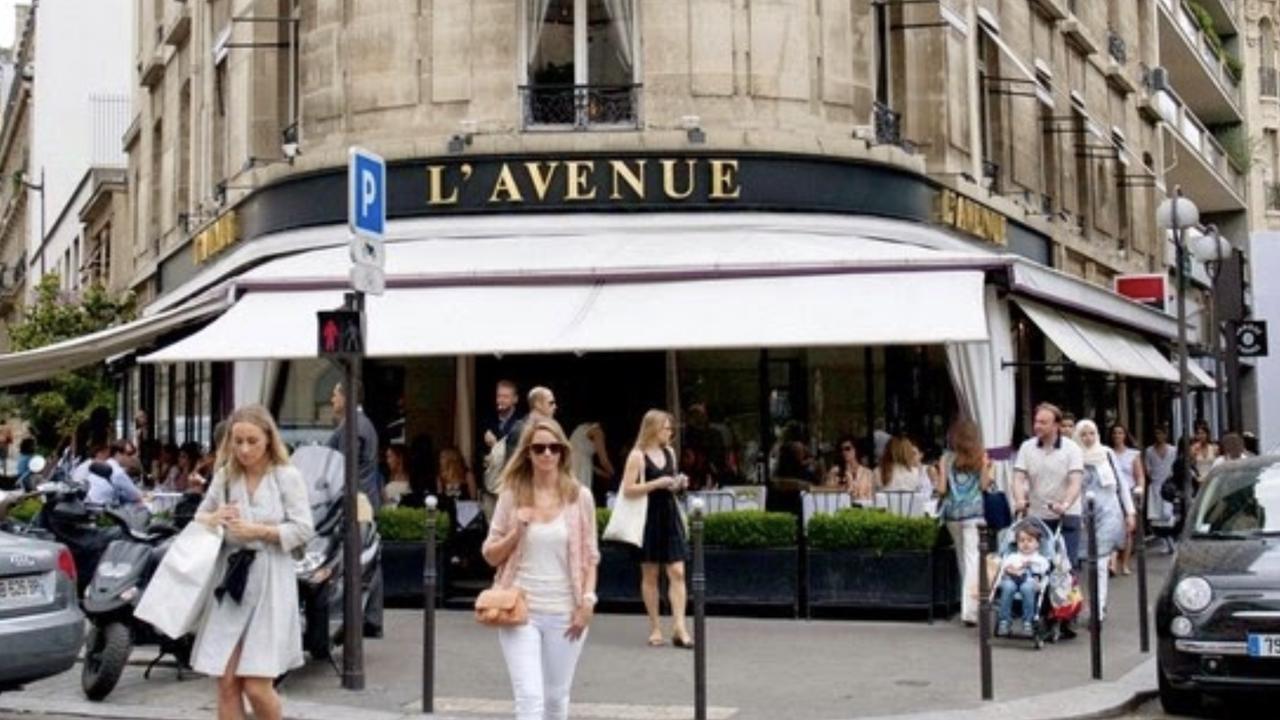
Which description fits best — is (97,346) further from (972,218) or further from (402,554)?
(972,218)

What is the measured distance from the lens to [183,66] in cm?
2536

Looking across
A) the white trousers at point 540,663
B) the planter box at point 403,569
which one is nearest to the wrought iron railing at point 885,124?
the planter box at point 403,569

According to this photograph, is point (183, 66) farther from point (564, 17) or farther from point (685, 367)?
point (685, 367)

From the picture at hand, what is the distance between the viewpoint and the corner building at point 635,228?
1523 centimetres

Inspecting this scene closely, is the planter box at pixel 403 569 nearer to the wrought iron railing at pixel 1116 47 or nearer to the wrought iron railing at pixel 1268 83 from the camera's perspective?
the wrought iron railing at pixel 1116 47

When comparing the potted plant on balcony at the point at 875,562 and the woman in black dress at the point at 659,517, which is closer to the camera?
the woman in black dress at the point at 659,517

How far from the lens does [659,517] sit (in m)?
12.7

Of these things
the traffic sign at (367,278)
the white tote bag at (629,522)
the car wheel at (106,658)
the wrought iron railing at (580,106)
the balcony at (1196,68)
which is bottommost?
the car wheel at (106,658)

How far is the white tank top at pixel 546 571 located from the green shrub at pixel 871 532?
7115 millimetres

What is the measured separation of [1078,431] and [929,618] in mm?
2416

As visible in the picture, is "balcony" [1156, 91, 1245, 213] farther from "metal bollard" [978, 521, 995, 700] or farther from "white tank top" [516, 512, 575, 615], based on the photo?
"white tank top" [516, 512, 575, 615]

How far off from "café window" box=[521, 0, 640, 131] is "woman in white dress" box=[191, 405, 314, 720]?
400 inches

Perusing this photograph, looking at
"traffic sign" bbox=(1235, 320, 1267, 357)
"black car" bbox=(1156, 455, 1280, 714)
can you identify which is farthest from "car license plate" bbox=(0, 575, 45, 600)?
"traffic sign" bbox=(1235, 320, 1267, 357)

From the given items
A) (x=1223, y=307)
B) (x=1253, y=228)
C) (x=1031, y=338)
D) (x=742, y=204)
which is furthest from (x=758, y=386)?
(x=1253, y=228)
